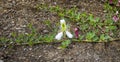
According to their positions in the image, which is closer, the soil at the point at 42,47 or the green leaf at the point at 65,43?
the soil at the point at 42,47

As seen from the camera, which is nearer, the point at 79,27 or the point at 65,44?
the point at 65,44

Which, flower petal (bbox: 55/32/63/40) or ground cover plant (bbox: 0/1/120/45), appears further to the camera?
ground cover plant (bbox: 0/1/120/45)

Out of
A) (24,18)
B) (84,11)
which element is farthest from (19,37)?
(84,11)

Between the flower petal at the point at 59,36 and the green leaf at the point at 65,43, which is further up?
the flower petal at the point at 59,36

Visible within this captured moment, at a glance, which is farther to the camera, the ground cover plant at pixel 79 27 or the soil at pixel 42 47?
the ground cover plant at pixel 79 27

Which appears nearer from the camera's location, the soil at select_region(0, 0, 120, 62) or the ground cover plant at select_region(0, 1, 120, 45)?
the soil at select_region(0, 0, 120, 62)

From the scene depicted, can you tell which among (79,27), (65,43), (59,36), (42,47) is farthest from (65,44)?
(79,27)

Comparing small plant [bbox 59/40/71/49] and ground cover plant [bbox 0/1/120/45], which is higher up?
ground cover plant [bbox 0/1/120/45]

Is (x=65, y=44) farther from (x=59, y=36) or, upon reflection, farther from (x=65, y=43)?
(x=59, y=36)
